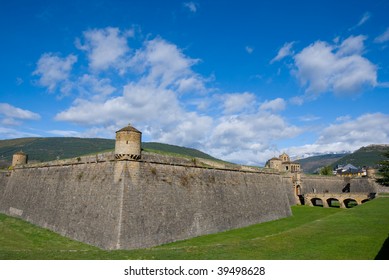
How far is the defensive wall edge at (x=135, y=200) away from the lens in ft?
70.2

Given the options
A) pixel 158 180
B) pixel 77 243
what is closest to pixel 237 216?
pixel 158 180

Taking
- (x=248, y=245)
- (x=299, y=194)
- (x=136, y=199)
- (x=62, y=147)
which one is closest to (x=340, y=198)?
(x=299, y=194)

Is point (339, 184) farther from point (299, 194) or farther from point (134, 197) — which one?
point (134, 197)

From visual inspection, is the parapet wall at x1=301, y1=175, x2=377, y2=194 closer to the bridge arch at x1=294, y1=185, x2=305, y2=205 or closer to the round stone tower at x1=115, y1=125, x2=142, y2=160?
the bridge arch at x1=294, y1=185, x2=305, y2=205

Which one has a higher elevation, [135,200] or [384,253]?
[135,200]

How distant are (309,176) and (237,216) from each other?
1519 inches

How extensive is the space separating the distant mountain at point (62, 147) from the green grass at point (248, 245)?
109034mm

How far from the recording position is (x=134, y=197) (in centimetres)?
2178

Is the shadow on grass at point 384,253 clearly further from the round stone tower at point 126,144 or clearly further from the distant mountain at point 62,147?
the distant mountain at point 62,147

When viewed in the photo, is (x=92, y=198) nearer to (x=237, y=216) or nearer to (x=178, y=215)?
(x=178, y=215)

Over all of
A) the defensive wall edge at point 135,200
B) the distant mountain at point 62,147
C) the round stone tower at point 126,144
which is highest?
the distant mountain at point 62,147

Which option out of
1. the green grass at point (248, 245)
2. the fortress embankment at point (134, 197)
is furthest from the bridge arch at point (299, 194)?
the green grass at point (248, 245)

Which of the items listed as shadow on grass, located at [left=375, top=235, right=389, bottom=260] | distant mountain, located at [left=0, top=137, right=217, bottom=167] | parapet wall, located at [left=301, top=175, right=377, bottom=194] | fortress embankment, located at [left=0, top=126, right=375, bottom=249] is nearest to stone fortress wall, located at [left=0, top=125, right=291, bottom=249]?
fortress embankment, located at [left=0, top=126, right=375, bottom=249]

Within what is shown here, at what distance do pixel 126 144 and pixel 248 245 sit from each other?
10.7m
